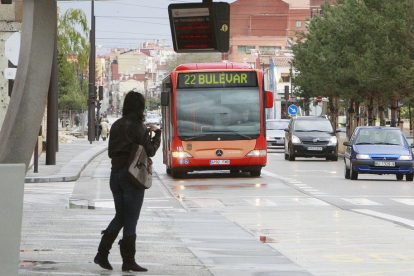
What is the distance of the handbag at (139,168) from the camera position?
10367 mm

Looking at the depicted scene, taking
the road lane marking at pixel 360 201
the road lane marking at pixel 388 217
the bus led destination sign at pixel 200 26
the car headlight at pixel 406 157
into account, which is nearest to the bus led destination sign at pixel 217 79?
the car headlight at pixel 406 157

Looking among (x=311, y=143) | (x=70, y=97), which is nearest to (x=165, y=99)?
→ (x=311, y=143)

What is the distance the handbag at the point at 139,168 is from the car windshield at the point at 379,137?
65.8 feet

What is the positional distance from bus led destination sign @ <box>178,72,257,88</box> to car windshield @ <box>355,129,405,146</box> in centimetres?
334

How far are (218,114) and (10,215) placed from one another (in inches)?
813

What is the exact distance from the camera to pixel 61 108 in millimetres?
104875

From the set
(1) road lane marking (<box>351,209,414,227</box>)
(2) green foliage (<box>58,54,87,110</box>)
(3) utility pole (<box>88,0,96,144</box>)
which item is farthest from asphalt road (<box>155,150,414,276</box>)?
(2) green foliage (<box>58,54,87,110</box>)

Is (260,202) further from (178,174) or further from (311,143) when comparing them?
(311,143)

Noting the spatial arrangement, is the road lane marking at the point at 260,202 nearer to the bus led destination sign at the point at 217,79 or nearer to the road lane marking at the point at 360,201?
the road lane marking at the point at 360,201

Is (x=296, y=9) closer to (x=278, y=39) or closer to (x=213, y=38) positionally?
(x=278, y=39)

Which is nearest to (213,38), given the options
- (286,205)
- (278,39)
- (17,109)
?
(17,109)

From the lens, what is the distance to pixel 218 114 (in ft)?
96.4

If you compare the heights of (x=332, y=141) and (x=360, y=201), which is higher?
(x=332, y=141)

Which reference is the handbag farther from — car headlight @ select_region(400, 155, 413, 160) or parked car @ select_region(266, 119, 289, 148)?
parked car @ select_region(266, 119, 289, 148)
